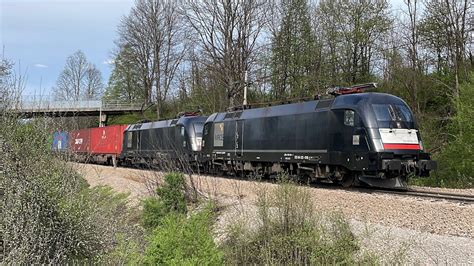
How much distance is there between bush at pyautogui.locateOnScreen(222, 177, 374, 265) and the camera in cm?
700

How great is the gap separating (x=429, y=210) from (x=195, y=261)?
6450 millimetres

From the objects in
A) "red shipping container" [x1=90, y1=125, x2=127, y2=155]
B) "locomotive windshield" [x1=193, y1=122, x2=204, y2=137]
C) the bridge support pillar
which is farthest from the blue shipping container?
the bridge support pillar

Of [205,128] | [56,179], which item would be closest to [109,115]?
[205,128]

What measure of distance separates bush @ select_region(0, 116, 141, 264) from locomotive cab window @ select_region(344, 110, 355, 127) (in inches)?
297

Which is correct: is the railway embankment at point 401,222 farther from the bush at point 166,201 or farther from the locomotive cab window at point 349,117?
the locomotive cab window at point 349,117

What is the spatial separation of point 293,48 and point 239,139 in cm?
2104

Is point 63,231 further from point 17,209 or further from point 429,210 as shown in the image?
point 429,210

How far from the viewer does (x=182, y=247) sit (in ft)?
17.7

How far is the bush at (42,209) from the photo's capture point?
7.91 metres

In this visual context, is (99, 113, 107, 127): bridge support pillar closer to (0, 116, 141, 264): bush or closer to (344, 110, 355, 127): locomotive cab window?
(344, 110, 355, 127): locomotive cab window

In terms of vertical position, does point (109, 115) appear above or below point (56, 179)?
above

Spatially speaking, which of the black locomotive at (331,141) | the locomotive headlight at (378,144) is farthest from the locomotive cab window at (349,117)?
the locomotive headlight at (378,144)

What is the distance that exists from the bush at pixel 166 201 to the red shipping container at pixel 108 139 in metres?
23.1

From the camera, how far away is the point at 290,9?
39844 millimetres
